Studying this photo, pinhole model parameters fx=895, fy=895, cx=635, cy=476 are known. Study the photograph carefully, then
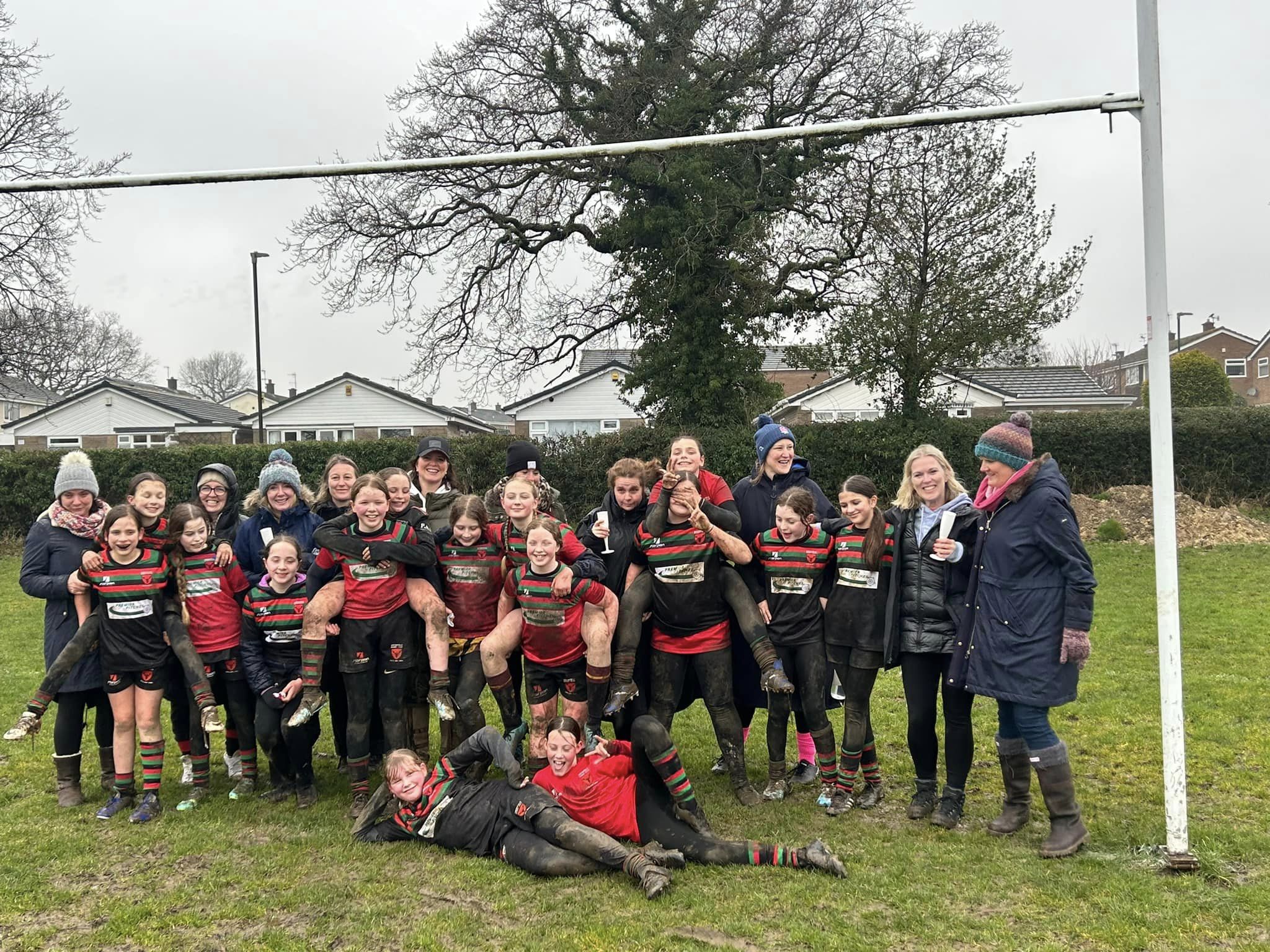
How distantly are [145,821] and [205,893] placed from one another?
46.1 inches

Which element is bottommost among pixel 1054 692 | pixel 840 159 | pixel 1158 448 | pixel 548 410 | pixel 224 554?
pixel 1054 692

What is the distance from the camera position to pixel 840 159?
1897cm

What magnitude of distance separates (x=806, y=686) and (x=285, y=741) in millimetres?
3074

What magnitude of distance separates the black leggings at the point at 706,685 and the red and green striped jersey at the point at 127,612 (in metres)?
2.92

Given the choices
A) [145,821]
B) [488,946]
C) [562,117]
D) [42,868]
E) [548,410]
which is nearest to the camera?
[488,946]

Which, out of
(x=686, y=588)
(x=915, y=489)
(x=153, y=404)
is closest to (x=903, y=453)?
(x=915, y=489)

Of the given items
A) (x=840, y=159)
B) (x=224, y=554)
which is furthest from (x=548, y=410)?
(x=224, y=554)

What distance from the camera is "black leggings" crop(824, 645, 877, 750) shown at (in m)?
4.93

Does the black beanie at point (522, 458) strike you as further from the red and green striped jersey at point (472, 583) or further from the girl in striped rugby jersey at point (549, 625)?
the girl in striped rugby jersey at point (549, 625)

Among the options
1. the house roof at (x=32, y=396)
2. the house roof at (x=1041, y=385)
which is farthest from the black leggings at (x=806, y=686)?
the house roof at (x=32, y=396)

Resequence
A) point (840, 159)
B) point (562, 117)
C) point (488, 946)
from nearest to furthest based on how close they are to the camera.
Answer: point (488, 946) < point (840, 159) < point (562, 117)

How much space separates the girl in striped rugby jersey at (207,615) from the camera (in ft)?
17.4

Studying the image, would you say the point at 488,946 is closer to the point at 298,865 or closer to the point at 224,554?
the point at 298,865

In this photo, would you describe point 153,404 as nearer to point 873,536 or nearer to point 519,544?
point 519,544
